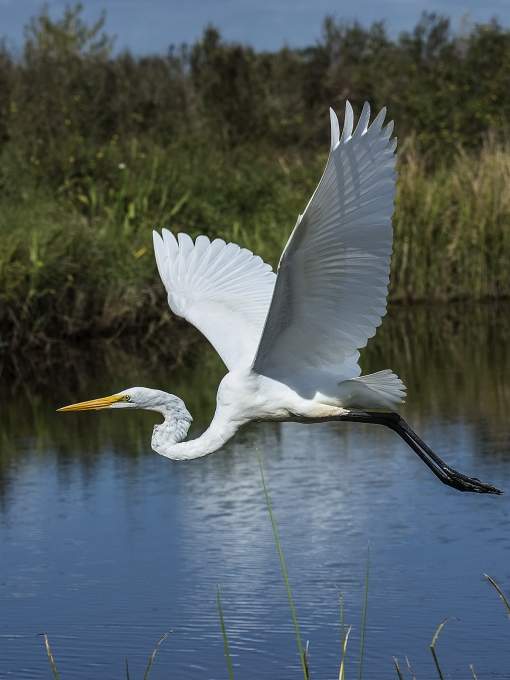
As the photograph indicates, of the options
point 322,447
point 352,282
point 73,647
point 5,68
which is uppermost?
point 5,68

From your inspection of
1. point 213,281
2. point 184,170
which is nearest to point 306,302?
point 213,281

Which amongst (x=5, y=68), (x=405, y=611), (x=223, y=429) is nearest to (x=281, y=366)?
(x=223, y=429)

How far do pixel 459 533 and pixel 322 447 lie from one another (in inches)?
94.4

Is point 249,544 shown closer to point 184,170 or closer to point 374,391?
point 374,391

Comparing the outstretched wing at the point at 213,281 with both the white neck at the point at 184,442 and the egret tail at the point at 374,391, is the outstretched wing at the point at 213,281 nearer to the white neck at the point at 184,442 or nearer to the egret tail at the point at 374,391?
the white neck at the point at 184,442

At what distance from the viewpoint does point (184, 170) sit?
17.5m

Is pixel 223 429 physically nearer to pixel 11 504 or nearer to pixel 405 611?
pixel 405 611

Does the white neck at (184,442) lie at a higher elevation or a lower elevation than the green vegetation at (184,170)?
lower

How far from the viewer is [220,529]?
7.51 meters

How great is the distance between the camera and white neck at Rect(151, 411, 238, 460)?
19.2ft

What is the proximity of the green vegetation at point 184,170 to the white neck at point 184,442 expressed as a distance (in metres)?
7.40

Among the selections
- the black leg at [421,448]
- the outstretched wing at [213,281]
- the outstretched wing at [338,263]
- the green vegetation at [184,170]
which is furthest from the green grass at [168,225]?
the outstretched wing at [338,263]

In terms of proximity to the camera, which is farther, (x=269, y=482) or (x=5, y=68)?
(x=5, y=68)

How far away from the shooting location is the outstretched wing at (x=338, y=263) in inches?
180
